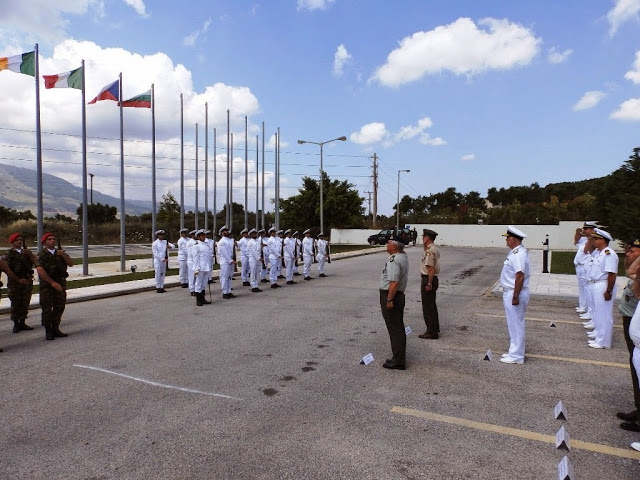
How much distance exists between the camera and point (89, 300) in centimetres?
1198

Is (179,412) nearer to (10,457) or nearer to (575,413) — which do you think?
(10,457)

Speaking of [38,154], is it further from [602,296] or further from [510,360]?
[602,296]

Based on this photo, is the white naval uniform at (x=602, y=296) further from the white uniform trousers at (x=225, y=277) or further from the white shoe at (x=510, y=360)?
the white uniform trousers at (x=225, y=277)

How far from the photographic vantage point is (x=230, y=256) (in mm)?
12711

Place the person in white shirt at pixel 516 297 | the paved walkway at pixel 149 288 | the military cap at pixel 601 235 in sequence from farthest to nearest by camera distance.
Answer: the paved walkway at pixel 149 288, the military cap at pixel 601 235, the person in white shirt at pixel 516 297

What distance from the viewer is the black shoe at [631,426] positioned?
429cm

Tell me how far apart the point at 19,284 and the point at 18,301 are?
0.31 m

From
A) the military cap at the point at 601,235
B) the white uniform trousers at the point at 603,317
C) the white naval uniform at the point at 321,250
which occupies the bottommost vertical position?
the white uniform trousers at the point at 603,317

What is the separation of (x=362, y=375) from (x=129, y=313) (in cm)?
640

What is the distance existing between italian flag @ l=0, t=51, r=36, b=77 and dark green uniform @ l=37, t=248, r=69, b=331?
414 inches

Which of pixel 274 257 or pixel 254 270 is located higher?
pixel 274 257

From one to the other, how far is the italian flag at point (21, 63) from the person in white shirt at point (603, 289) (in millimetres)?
16998

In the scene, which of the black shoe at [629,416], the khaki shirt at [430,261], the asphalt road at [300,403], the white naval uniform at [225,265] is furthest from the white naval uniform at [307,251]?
the black shoe at [629,416]

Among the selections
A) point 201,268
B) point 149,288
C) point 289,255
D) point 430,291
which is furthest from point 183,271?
point 430,291
